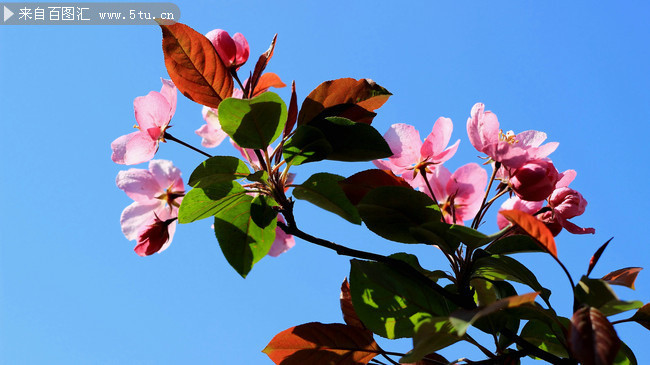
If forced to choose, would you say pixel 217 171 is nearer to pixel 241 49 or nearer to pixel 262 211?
pixel 262 211

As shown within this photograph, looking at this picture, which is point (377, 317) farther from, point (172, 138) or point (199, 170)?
point (172, 138)

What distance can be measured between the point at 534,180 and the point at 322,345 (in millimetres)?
414

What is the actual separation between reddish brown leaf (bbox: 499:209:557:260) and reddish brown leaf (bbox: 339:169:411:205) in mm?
192

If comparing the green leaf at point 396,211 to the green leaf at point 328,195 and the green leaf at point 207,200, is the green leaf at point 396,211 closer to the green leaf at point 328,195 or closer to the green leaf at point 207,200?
the green leaf at point 328,195

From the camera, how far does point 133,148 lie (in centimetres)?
96

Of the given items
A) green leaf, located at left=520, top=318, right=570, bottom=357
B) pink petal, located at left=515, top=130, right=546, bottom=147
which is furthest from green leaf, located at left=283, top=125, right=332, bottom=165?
green leaf, located at left=520, top=318, right=570, bottom=357

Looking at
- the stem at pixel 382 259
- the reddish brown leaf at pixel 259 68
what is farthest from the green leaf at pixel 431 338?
the reddish brown leaf at pixel 259 68

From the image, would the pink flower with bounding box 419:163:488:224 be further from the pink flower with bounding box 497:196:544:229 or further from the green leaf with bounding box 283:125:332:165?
the green leaf with bounding box 283:125:332:165

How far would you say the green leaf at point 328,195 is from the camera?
80 cm

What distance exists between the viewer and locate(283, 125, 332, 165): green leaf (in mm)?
828

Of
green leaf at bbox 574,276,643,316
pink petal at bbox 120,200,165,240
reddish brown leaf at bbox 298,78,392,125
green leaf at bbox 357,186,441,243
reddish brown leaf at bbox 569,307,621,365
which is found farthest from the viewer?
pink petal at bbox 120,200,165,240

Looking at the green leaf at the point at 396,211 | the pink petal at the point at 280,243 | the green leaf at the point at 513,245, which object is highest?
the pink petal at the point at 280,243

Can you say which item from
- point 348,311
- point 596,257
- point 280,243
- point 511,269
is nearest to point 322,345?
Answer: point 348,311

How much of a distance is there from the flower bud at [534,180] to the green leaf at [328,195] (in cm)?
26
